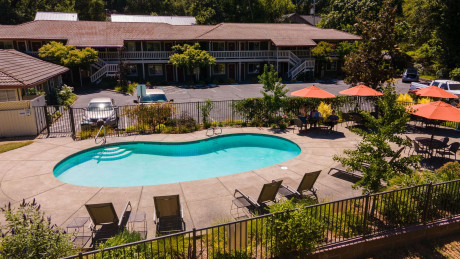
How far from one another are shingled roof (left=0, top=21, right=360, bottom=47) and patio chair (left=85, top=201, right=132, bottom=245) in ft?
107

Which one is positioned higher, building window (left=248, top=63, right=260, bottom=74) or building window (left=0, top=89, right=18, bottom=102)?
building window (left=248, top=63, right=260, bottom=74)

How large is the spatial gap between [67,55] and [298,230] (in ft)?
112

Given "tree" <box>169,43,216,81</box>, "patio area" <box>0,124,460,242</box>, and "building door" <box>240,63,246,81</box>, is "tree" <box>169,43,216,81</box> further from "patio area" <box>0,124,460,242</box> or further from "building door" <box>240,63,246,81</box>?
"patio area" <box>0,124,460,242</box>

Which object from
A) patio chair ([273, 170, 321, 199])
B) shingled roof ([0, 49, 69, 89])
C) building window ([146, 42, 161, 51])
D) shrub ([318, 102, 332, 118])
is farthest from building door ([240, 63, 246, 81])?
patio chair ([273, 170, 321, 199])

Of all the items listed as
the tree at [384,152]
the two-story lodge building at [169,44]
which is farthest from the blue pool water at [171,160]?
the two-story lodge building at [169,44]

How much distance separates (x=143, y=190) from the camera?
11102 mm

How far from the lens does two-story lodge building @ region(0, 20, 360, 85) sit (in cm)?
3766

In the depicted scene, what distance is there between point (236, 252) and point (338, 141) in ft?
37.5

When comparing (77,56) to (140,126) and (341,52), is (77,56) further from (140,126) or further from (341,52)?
(341,52)

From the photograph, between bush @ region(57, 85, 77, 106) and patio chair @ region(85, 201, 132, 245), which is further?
bush @ region(57, 85, 77, 106)

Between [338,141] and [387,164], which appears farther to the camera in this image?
[338,141]

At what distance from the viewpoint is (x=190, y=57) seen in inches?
1502

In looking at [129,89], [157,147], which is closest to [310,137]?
[157,147]

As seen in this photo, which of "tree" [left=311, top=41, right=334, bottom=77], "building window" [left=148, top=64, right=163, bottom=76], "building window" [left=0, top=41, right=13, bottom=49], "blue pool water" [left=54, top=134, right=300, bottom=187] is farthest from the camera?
"building window" [left=148, top=64, right=163, bottom=76]
